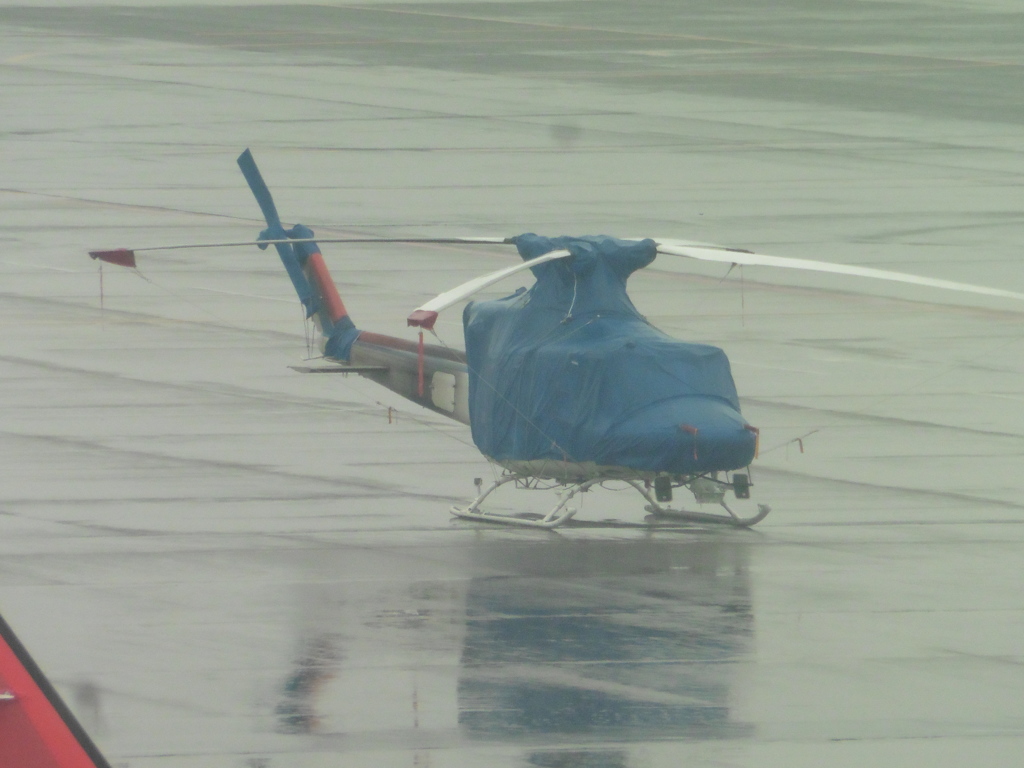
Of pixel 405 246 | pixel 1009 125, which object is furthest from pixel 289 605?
pixel 1009 125

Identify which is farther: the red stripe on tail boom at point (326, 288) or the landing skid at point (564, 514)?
the red stripe on tail boom at point (326, 288)

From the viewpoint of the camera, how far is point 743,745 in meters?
14.4

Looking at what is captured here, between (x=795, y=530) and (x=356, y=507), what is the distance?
4.69 metres

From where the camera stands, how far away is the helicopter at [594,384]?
18.8 metres

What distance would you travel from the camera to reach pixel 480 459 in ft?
83.0

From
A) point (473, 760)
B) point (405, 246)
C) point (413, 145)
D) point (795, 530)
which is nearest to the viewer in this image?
point (473, 760)

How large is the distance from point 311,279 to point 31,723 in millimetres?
18386

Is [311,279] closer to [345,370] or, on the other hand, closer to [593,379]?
[345,370]

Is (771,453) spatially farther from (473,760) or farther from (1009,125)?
(1009,125)

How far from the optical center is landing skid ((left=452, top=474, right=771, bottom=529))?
20.6 m

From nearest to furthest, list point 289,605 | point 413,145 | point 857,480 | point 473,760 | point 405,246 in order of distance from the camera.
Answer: point 473,760
point 289,605
point 857,480
point 405,246
point 413,145

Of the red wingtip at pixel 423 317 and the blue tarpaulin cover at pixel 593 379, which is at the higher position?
the red wingtip at pixel 423 317

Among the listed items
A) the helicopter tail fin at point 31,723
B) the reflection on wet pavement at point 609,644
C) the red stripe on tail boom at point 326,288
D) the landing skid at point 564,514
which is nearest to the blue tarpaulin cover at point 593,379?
the landing skid at point 564,514

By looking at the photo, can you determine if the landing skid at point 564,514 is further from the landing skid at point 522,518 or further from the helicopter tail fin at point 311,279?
the helicopter tail fin at point 311,279
